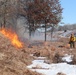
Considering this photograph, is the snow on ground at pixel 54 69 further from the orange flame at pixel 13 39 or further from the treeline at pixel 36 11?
the treeline at pixel 36 11

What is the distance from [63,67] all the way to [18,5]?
31848 millimetres

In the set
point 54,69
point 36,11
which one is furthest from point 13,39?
point 36,11

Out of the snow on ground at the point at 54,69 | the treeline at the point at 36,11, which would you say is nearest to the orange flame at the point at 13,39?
the snow on ground at the point at 54,69

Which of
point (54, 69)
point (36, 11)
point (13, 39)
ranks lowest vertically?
point (54, 69)

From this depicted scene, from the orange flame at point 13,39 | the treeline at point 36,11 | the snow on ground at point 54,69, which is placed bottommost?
the snow on ground at point 54,69

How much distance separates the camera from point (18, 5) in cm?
4725

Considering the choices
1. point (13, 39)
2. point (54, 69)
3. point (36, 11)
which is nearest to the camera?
point (54, 69)

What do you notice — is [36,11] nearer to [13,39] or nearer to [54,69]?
[13,39]

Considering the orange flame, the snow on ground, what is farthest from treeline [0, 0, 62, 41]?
the snow on ground

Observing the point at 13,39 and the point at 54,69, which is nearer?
the point at 54,69

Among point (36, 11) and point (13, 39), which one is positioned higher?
point (36, 11)

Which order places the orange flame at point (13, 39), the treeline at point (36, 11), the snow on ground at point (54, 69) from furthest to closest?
1. the treeline at point (36, 11)
2. the orange flame at point (13, 39)
3. the snow on ground at point (54, 69)

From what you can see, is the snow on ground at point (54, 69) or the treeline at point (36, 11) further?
the treeline at point (36, 11)

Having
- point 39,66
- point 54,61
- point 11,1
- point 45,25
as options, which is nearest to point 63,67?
point 39,66
